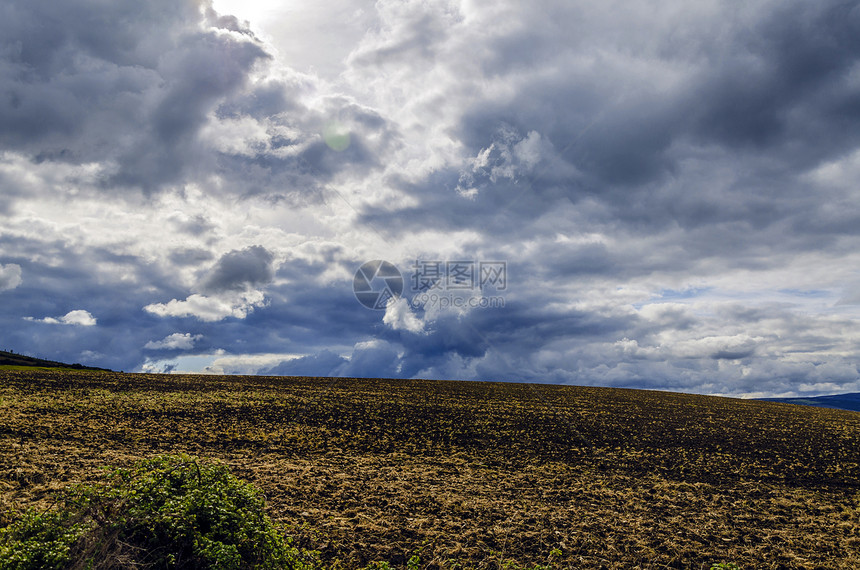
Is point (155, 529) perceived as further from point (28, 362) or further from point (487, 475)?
point (28, 362)

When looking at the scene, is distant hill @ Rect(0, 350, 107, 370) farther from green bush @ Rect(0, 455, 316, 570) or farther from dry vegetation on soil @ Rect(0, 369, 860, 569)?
green bush @ Rect(0, 455, 316, 570)

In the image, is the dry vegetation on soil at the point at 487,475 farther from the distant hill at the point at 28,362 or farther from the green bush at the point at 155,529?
the distant hill at the point at 28,362

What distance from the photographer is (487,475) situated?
19.9m

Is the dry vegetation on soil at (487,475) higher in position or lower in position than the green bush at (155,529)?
lower

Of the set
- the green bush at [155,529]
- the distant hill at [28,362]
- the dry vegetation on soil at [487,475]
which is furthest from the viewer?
the distant hill at [28,362]

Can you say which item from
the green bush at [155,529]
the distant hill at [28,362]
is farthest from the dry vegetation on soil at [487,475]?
the distant hill at [28,362]

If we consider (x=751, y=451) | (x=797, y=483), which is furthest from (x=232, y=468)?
(x=751, y=451)

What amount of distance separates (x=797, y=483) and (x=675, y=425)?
55.3ft

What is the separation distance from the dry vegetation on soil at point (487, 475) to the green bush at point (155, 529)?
108 inches

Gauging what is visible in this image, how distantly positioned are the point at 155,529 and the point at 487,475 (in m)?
13.8

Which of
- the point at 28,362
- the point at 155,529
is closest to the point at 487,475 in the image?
the point at 155,529

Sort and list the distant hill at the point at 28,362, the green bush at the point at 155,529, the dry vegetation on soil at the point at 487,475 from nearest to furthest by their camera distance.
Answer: the green bush at the point at 155,529, the dry vegetation on soil at the point at 487,475, the distant hill at the point at 28,362

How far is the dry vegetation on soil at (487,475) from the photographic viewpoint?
43.3 feet

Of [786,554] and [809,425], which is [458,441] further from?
[809,425]
